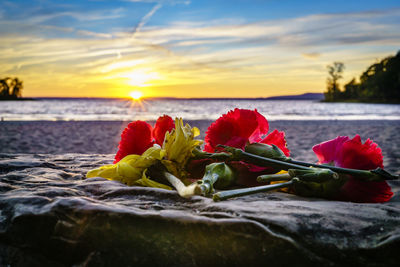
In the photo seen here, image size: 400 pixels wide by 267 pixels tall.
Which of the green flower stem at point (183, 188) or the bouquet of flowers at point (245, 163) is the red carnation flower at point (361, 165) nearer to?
the bouquet of flowers at point (245, 163)

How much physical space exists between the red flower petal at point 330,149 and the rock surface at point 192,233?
7.8 inches

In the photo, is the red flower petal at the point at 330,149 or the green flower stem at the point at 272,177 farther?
the red flower petal at the point at 330,149

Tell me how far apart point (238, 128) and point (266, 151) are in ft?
0.44

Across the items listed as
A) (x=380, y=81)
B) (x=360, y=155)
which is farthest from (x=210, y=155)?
(x=380, y=81)

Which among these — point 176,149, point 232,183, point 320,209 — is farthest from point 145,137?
point 320,209

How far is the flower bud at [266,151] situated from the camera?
1121 mm

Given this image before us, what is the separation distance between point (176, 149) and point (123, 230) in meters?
0.37

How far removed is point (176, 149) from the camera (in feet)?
3.78

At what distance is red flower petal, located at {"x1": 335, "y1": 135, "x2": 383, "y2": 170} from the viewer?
3.64 ft

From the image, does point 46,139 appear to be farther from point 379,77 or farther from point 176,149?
point 379,77

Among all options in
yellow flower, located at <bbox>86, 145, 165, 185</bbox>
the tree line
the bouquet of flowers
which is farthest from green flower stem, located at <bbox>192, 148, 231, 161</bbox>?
the tree line

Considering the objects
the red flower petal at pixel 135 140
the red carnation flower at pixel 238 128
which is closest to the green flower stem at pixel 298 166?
the red carnation flower at pixel 238 128

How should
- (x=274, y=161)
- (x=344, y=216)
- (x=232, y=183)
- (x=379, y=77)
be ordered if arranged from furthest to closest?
(x=379, y=77), (x=232, y=183), (x=274, y=161), (x=344, y=216)

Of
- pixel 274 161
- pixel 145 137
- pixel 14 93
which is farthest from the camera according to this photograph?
pixel 14 93
